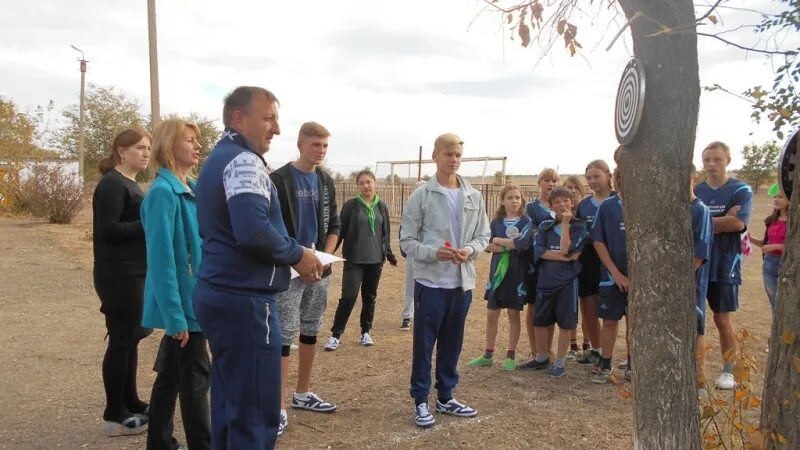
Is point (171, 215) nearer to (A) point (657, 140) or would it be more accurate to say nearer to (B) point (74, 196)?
(A) point (657, 140)

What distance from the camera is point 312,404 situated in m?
4.32

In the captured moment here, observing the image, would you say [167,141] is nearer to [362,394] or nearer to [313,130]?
[313,130]

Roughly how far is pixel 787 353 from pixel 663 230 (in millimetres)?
610

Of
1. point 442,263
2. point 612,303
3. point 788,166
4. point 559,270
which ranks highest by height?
point 788,166

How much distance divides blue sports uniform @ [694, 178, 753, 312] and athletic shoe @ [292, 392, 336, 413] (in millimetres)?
3298

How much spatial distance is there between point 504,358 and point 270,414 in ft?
11.6

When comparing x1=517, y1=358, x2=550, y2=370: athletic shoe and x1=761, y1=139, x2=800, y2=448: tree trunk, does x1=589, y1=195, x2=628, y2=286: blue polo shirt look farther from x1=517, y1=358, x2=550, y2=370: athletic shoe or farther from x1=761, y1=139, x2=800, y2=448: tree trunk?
x1=761, y1=139, x2=800, y2=448: tree trunk

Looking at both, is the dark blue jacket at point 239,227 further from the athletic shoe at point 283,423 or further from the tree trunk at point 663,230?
the athletic shoe at point 283,423

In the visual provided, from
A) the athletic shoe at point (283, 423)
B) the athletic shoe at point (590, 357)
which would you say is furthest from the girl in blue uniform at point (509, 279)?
the athletic shoe at point (283, 423)

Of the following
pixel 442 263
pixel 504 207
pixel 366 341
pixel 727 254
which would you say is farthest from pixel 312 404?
pixel 727 254

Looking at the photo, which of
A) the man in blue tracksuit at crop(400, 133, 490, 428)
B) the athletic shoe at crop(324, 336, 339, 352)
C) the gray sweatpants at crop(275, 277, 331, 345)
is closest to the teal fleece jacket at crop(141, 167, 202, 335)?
the gray sweatpants at crop(275, 277, 331, 345)

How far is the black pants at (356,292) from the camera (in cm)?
617

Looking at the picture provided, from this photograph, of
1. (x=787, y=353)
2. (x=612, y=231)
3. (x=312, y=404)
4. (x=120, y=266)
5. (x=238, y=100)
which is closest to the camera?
(x=787, y=353)

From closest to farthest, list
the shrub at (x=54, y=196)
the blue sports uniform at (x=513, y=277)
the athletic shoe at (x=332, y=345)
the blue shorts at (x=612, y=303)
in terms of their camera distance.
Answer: the blue shorts at (x=612, y=303)
the blue sports uniform at (x=513, y=277)
the athletic shoe at (x=332, y=345)
the shrub at (x=54, y=196)
